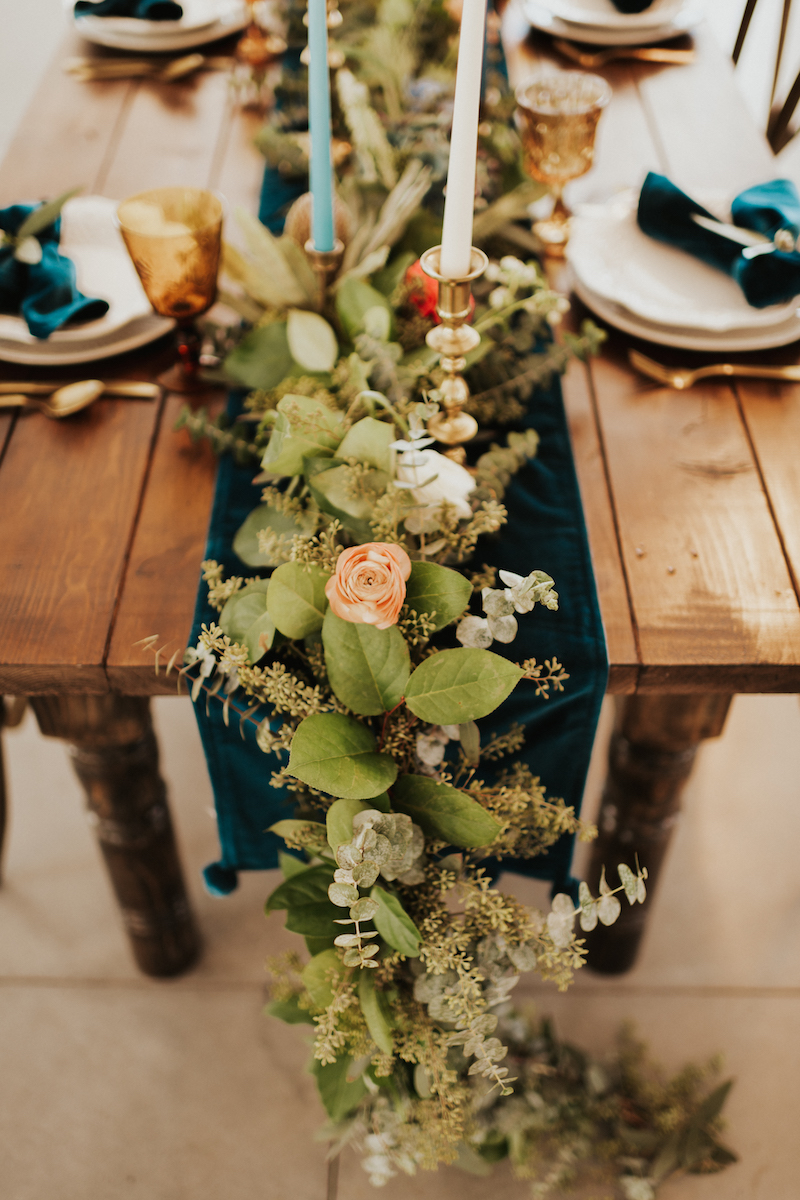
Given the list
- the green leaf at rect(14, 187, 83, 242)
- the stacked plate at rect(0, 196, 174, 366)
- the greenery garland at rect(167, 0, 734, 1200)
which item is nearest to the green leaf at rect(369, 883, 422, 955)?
the greenery garland at rect(167, 0, 734, 1200)

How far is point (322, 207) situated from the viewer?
33.2 inches

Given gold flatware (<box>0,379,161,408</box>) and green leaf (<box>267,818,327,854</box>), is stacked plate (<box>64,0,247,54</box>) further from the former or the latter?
green leaf (<box>267,818,327,854</box>)

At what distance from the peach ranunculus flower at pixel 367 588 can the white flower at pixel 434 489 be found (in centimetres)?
10

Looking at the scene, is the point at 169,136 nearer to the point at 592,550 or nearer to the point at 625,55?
the point at 625,55

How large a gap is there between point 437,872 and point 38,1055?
0.88m

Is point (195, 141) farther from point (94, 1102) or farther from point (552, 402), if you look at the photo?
point (94, 1102)

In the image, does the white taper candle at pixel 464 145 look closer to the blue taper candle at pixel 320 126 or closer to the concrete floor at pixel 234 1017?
the blue taper candle at pixel 320 126

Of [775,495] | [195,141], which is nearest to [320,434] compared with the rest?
[775,495]

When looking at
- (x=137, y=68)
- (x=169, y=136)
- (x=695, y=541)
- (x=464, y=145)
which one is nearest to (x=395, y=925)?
(x=695, y=541)

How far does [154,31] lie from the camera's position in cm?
159

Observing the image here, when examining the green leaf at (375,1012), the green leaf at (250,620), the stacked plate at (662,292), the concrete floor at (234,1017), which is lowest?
the concrete floor at (234,1017)

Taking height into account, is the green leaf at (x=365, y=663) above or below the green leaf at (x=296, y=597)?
below

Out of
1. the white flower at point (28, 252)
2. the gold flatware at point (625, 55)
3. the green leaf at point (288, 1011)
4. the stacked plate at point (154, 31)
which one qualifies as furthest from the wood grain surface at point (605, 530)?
the stacked plate at point (154, 31)

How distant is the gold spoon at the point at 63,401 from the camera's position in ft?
3.24
